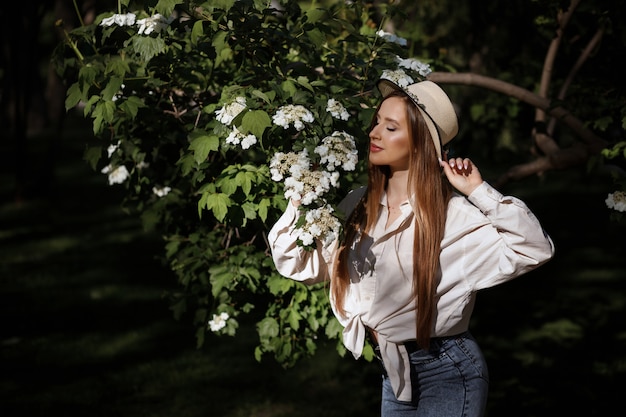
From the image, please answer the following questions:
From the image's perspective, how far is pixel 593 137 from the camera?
16.1 ft

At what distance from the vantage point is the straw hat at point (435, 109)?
2.85 meters

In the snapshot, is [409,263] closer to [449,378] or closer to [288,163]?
[449,378]

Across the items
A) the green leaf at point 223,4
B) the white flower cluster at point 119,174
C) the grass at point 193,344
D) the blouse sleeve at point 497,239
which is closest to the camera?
the blouse sleeve at point 497,239

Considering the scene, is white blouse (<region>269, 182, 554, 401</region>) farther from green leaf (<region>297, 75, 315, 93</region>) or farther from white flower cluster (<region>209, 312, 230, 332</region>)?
white flower cluster (<region>209, 312, 230, 332</region>)

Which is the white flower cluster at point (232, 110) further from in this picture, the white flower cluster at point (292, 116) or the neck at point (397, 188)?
the neck at point (397, 188)

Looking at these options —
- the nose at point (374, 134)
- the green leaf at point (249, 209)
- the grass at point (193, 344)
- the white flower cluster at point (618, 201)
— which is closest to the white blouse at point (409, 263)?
the nose at point (374, 134)

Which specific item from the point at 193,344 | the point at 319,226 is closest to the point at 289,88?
the point at 319,226

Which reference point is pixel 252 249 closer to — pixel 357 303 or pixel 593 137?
pixel 357 303

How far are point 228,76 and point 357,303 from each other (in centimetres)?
180

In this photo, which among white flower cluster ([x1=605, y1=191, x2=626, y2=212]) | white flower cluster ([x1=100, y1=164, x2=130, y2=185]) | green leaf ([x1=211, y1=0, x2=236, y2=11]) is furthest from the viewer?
white flower cluster ([x1=100, y1=164, x2=130, y2=185])

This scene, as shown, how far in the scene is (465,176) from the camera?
272cm

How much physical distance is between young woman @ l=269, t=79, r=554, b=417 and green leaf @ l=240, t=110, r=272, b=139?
43cm

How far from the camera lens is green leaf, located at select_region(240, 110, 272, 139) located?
3.15 metres

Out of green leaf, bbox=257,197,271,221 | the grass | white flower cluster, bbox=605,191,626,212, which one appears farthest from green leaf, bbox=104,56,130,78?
the grass
